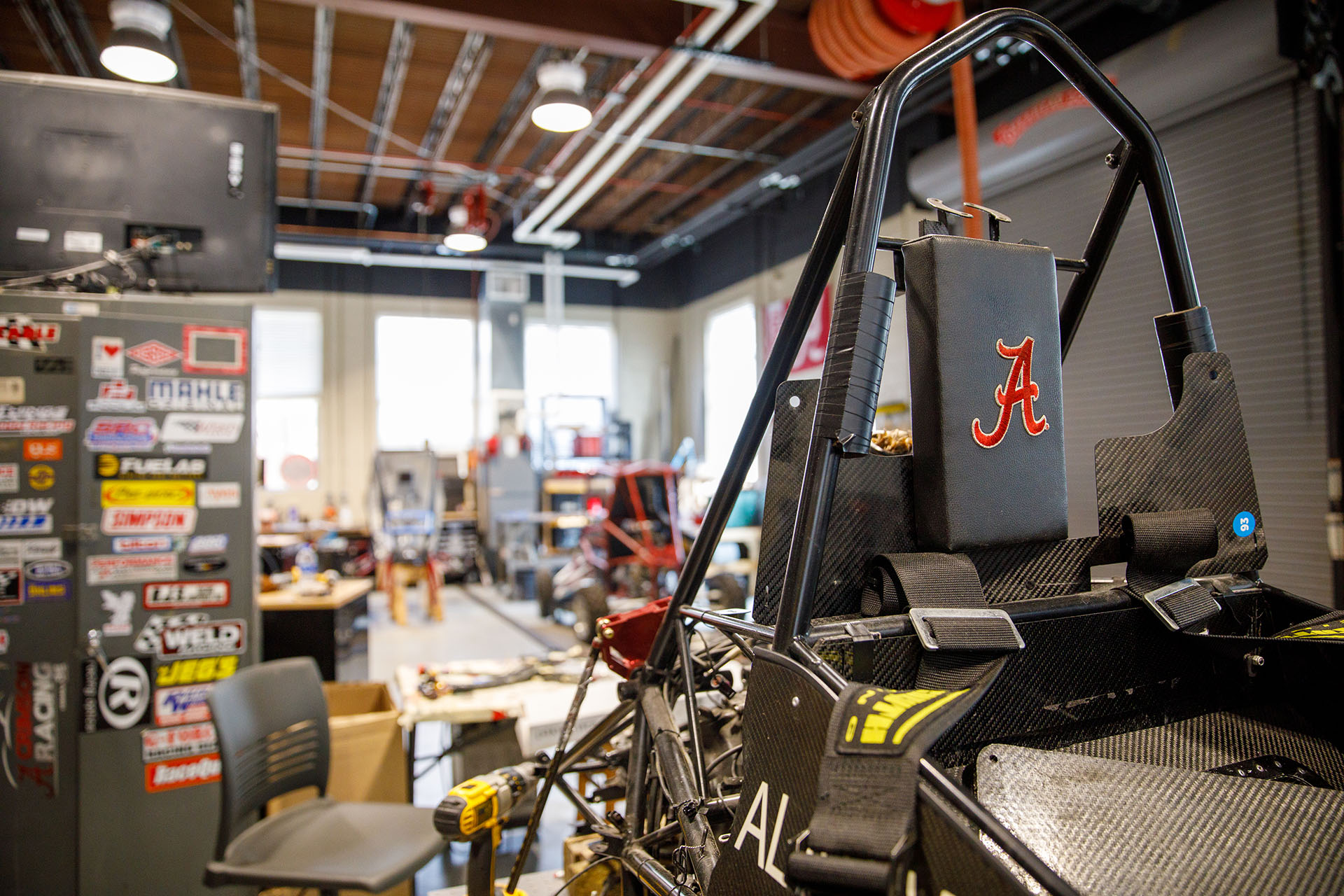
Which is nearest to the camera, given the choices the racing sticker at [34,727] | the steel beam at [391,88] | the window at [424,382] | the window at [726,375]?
the racing sticker at [34,727]

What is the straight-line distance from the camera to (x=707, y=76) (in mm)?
7473

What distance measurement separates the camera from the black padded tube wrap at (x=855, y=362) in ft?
2.85

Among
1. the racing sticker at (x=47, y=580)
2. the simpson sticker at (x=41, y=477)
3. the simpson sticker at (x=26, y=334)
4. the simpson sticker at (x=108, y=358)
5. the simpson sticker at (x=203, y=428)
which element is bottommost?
the racing sticker at (x=47, y=580)

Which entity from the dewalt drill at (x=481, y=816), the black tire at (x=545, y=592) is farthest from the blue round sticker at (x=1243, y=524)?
the black tire at (x=545, y=592)

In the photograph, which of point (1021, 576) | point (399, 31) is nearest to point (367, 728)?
point (1021, 576)

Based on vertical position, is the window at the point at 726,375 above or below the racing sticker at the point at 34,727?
above

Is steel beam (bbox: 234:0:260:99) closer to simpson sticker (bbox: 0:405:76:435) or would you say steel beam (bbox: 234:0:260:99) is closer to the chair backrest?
simpson sticker (bbox: 0:405:76:435)

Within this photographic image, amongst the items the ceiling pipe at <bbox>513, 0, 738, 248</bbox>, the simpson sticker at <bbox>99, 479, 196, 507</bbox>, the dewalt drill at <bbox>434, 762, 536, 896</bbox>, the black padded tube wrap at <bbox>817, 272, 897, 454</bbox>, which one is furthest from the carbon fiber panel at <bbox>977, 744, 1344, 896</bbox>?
the ceiling pipe at <bbox>513, 0, 738, 248</bbox>

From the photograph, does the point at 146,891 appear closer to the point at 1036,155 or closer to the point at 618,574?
the point at 618,574

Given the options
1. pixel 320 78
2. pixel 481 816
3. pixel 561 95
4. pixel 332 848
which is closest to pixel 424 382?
pixel 320 78

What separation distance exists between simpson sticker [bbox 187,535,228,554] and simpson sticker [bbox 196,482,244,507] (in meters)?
0.11

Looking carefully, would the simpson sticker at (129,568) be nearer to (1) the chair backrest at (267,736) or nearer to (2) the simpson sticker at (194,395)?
(2) the simpson sticker at (194,395)

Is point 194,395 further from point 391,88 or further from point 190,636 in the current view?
point 391,88

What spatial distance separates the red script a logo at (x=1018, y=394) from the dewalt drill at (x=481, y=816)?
107 cm
